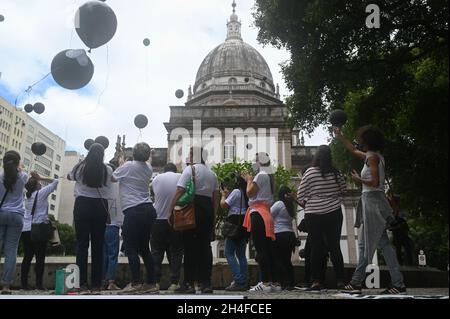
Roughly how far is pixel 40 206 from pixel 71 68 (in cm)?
265

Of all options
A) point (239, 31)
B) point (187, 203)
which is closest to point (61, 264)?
point (187, 203)

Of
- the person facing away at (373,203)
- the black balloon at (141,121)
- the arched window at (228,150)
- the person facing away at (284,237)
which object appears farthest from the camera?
the arched window at (228,150)

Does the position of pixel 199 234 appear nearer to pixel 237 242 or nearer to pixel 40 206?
pixel 237 242

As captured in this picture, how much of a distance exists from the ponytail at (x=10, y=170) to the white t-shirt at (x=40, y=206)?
2.85ft

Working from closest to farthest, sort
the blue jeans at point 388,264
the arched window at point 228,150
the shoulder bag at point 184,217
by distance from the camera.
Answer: the blue jeans at point 388,264
the shoulder bag at point 184,217
the arched window at point 228,150

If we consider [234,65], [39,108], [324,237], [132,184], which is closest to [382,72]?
[324,237]

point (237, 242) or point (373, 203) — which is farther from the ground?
point (373, 203)

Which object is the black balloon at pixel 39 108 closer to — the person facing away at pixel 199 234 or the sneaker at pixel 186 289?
the person facing away at pixel 199 234

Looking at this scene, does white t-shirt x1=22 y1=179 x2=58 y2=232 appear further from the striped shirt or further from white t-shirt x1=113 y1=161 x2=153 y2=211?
the striped shirt

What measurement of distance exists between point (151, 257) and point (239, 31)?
55.9 metres

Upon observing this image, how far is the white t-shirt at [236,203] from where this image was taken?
664cm

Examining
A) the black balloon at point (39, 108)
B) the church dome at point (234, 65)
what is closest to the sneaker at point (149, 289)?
the black balloon at point (39, 108)

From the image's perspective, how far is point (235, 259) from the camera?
6672 mm

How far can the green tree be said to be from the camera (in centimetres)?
772
